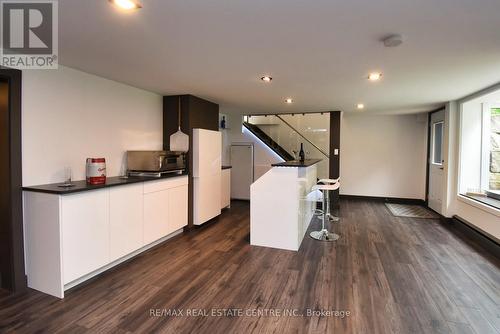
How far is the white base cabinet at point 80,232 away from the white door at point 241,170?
11.4 feet

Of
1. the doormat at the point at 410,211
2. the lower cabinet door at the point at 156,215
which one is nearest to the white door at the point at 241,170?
the lower cabinet door at the point at 156,215

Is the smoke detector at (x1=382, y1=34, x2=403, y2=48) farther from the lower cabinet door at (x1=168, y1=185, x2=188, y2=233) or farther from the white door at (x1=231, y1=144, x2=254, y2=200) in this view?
the white door at (x1=231, y1=144, x2=254, y2=200)

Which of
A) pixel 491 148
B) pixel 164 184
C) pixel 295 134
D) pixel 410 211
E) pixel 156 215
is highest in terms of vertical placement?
pixel 295 134

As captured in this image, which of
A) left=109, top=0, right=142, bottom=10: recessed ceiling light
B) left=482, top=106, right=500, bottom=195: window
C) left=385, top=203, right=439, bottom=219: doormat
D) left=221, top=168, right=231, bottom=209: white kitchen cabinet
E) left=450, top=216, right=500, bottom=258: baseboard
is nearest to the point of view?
left=109, top=0, right=142, bottom=10: recessed ceiling light

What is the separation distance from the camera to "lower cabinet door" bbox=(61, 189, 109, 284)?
233cm

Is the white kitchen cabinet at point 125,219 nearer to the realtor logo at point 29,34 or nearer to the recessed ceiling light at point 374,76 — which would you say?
the realtor logo at point 29,34

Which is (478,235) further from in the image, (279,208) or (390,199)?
(279,208)

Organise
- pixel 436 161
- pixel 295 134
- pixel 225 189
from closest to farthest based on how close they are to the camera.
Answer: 1. pixel 225 189
2. pixel 436 161
3. pixel 295 134

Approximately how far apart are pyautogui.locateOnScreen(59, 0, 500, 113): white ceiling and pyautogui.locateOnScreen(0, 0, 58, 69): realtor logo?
8cm

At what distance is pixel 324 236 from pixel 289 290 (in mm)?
1641

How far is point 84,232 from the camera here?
8.14 ft

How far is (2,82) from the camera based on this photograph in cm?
233

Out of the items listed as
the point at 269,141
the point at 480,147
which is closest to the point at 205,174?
the point at 269,141

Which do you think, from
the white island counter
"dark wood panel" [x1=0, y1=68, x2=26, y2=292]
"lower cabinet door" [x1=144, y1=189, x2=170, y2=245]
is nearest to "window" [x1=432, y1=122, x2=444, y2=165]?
the white island counter
